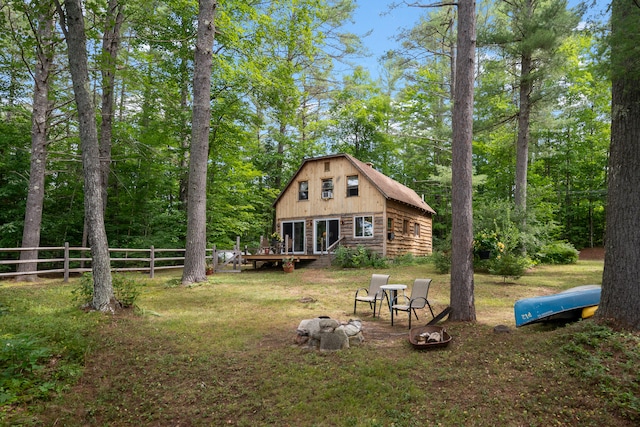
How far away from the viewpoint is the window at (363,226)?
61.0 ft

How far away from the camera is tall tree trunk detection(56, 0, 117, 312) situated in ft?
21.2

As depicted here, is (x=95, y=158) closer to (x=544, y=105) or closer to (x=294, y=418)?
(x=294, y=418)

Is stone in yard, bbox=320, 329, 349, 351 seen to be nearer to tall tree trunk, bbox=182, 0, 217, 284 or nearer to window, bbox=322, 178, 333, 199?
tall tree trunk, bbox=182, 0, 217, 284

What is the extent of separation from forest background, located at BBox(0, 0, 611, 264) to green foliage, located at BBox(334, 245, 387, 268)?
498 cm

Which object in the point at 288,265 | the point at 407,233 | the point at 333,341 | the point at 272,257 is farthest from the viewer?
the point at 407,233

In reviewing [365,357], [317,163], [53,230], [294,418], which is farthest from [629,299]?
[53,230]

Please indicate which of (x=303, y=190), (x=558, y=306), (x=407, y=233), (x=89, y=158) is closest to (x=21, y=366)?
(x=89, y=158)

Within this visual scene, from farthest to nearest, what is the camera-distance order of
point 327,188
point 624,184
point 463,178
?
point 327,188 < point 463,178 < point 624,184

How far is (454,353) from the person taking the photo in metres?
4.76

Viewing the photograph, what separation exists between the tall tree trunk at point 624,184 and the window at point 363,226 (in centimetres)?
1396

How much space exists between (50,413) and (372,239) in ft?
51.1

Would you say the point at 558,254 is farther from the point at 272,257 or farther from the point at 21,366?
the point at 21,366

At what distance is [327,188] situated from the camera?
66.0 feet

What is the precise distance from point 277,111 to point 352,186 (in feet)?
21.8
